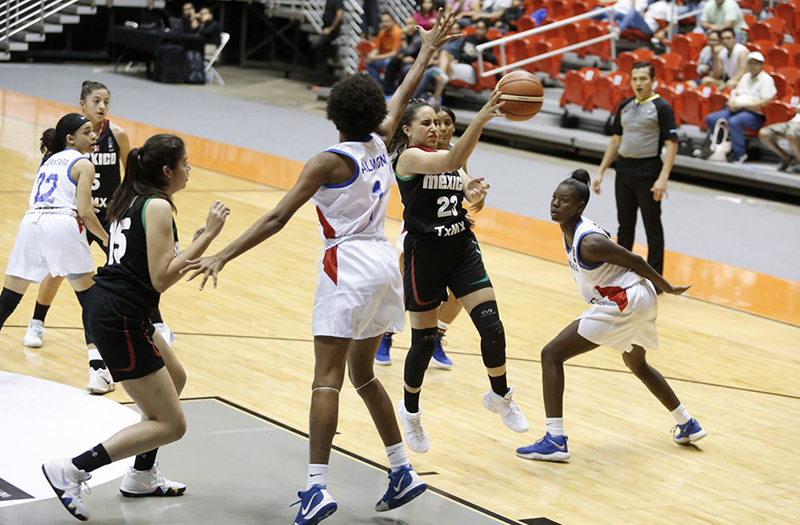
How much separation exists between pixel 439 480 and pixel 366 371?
0.84 metres

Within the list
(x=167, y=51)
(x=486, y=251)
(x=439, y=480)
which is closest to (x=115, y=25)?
(x=167, y=51)

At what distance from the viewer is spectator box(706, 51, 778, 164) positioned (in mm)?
13984

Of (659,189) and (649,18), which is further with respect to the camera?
(649,18)

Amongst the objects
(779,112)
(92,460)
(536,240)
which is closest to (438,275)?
(92,460)

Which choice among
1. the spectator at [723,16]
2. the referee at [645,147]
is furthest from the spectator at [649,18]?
the referee at [645,147]

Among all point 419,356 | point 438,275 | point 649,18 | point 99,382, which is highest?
point 649,18

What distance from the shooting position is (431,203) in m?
5.77

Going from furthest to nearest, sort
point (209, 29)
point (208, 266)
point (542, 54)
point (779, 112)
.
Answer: point (209, 29) → point (542, 54) → point (779, 112) → point (208, 266)

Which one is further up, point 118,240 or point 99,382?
point 118,240

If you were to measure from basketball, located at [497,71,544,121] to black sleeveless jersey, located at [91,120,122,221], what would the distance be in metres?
2.85

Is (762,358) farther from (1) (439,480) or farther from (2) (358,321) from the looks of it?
(2) (358,321)

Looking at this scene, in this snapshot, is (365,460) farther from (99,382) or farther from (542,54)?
(542,54)

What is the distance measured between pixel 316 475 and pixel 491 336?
1.59 m

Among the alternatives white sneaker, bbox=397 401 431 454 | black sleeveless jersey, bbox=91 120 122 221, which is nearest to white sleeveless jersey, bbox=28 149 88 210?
black sleeveless jersey, bbox=91 120 122 221
